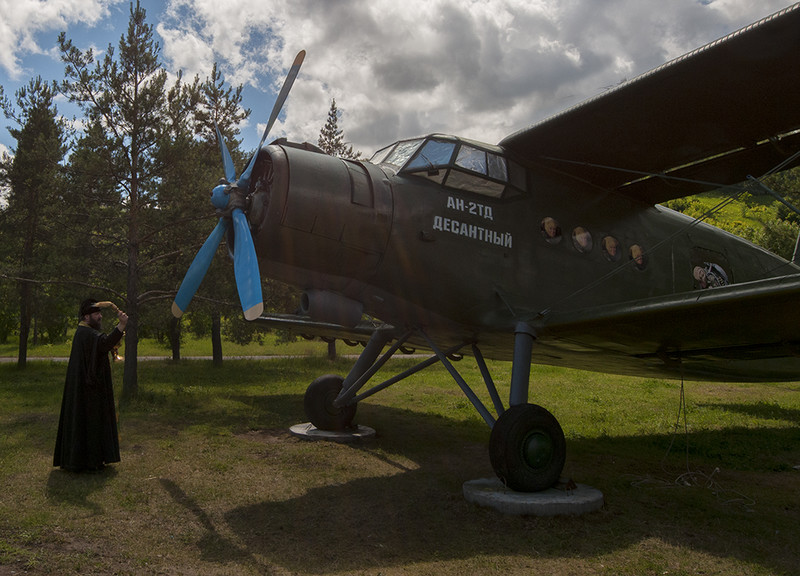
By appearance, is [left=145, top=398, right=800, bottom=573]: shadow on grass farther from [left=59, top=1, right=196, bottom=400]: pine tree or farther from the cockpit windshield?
[left=59, top=1, right=196, bottom=400]: pine tree

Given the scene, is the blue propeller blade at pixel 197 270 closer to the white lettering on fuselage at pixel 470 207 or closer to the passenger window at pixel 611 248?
the white lettering on fuselage at pixel 470 207

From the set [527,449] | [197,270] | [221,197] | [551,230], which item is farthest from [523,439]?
[197,270]

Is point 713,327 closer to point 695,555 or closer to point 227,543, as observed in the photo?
point 695,555

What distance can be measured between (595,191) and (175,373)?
55.8 feet

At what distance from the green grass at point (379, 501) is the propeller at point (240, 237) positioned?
6.90 feet

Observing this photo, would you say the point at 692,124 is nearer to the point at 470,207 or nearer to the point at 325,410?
the point at 470,207

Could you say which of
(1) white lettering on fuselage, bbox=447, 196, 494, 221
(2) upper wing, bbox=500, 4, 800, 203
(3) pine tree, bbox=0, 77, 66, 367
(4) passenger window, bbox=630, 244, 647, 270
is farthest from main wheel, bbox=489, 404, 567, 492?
(3) pine tree, bbox=0, 77, 66, 367

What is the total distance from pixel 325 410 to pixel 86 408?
3879 millimetres

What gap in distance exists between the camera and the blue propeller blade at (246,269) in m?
5.54

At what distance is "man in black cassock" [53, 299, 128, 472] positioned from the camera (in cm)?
664

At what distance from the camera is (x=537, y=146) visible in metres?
7.51

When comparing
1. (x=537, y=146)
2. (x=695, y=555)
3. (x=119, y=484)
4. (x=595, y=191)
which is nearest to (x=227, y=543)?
(x=119, y=484)

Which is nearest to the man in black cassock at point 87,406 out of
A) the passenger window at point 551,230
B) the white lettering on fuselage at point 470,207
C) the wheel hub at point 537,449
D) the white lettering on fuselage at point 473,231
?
the white lettering on fuselage at point 473,231

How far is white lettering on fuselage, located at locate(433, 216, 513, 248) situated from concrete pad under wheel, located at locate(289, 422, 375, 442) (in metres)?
4.27
